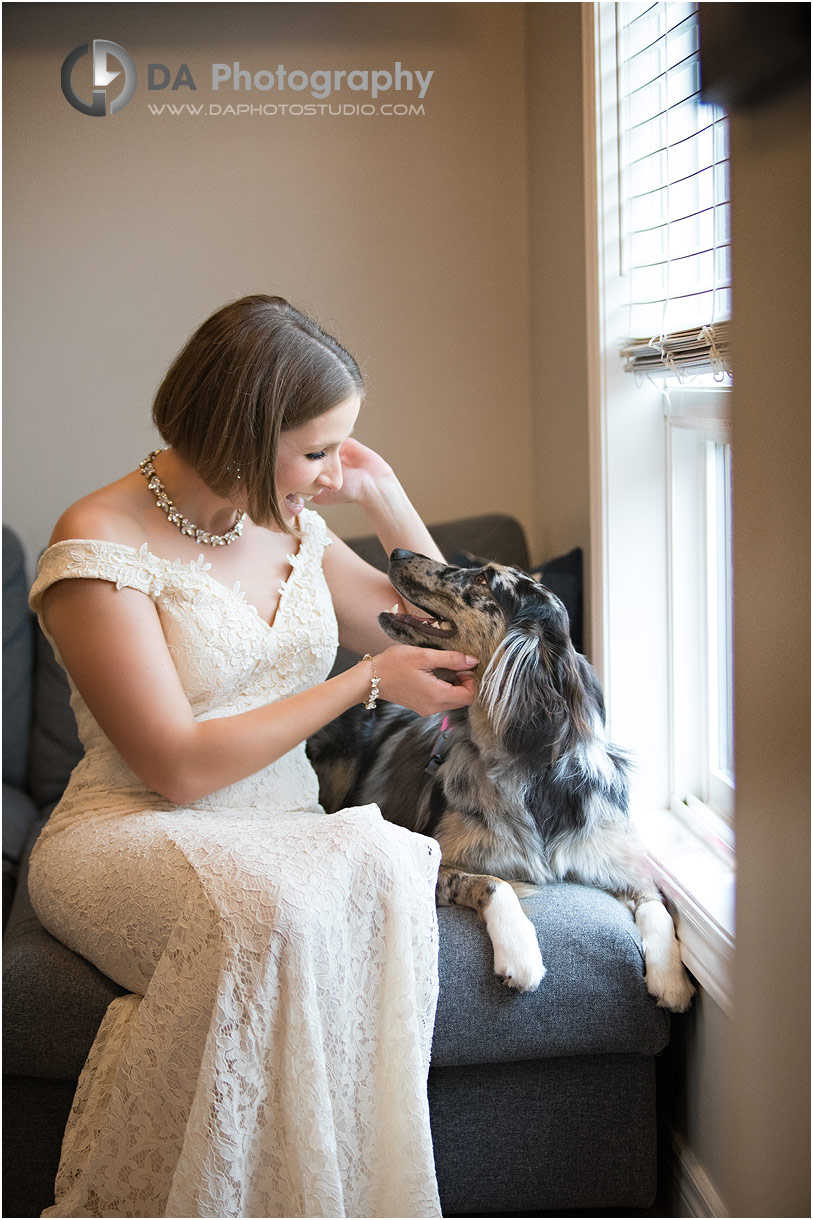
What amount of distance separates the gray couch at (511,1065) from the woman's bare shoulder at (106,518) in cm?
68

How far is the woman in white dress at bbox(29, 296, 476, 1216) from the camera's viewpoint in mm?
1274

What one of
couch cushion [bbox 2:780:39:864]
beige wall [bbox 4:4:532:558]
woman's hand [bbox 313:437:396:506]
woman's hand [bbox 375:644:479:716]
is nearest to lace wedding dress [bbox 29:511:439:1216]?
woman's hand [bbox 375:644:479:716]

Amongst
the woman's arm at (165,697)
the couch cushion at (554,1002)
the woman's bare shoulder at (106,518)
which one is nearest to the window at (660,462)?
the couch cushion at (554,1002)

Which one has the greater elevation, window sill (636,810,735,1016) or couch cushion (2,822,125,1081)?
window sill (636,810,735,1016)

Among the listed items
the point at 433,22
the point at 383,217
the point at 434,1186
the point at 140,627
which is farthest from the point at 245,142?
the point at 434,1186

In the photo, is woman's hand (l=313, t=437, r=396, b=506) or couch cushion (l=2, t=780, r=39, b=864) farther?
couch cushion (l=2, t=780, r=39, b=864)

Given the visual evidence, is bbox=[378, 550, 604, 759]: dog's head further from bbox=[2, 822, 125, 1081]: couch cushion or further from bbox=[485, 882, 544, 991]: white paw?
bbox=[2, 822, 125, 1081]: couch cushion

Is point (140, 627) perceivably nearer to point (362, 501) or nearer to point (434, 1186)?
point (362, 501)

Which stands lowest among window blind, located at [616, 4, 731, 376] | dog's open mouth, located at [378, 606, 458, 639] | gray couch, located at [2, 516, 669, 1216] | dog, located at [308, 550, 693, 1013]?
gray couch, located at [2, 516, 669, 1216]

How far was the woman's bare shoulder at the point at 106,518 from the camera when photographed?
157cm

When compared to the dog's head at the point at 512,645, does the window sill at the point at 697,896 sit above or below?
below

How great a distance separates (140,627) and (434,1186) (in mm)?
907

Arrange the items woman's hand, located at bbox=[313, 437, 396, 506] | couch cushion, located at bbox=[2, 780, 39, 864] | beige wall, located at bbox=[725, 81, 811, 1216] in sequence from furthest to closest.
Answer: couch cushion, located at bbox=[2, 780, 39, 864] → woman's hand, located at bbox=[313, 437, 396, 506] → beige wall, located at bbox=[725, 81, 811, 1216]

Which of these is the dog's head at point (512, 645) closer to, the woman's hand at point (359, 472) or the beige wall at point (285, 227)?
the woman's hand at point (359, 472)
